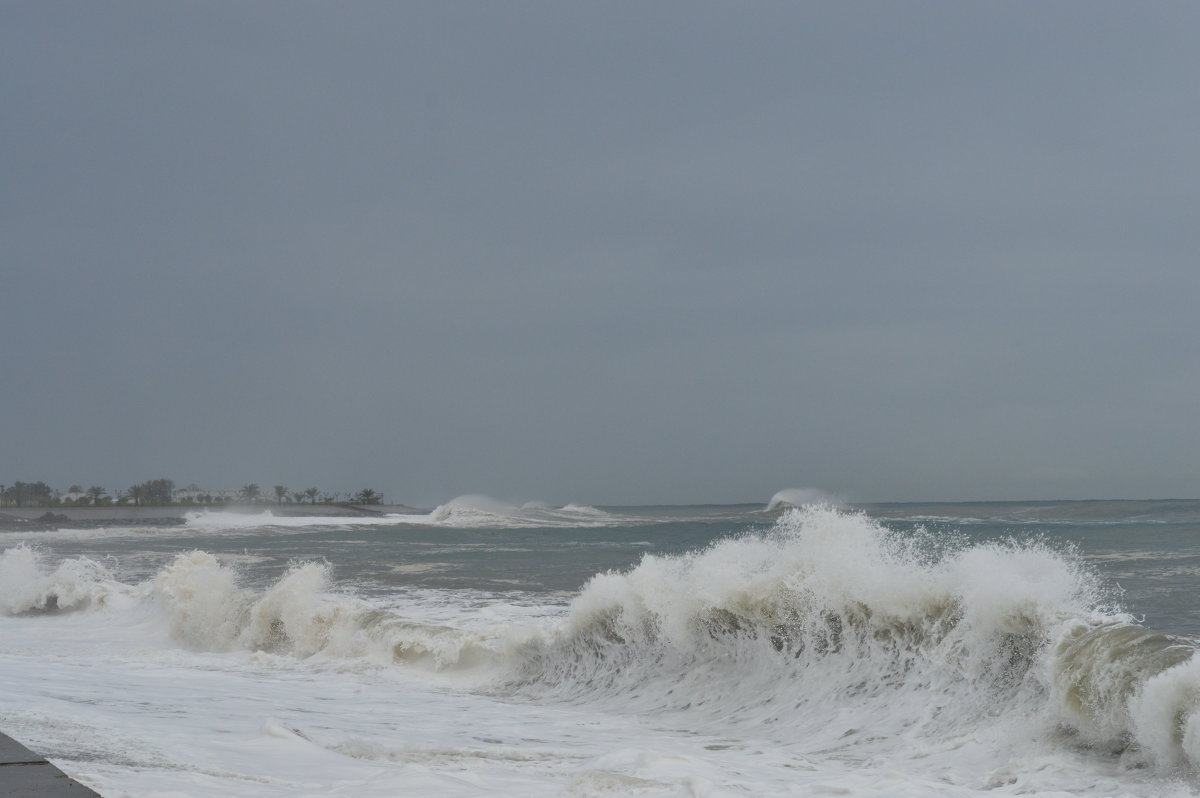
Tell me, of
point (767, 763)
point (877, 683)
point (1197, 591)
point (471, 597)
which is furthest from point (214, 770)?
point (1197, 591)

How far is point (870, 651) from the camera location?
26.0ft

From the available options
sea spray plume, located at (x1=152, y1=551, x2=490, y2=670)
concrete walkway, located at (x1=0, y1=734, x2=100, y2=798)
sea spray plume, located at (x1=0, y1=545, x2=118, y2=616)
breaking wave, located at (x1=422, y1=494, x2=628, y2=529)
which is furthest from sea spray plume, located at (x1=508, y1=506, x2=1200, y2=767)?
breaking wave, located at (x1=422, y1=494, x2=628, y2=529)

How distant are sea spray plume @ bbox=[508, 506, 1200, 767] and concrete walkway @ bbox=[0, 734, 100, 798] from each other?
190 inches

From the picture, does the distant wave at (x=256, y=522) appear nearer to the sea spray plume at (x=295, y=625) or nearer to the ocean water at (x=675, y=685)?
the sea spray plume at (x=295, y=625)

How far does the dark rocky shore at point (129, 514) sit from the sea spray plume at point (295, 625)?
40.8m

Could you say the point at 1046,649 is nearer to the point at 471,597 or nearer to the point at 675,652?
the point at 675,652

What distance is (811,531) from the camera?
9.08m

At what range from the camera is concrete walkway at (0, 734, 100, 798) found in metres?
3.03

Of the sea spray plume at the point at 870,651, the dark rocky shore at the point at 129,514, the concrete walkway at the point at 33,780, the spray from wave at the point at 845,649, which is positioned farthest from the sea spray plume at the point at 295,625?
the dark rocky shore at the point at 129,514

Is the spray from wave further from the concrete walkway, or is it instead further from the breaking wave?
the breaking wave

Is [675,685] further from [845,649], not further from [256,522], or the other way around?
[256,522]

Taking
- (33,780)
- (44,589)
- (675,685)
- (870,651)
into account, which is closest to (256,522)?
(44,589)

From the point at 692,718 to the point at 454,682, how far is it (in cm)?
322

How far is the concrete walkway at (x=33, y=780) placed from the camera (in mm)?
3033
